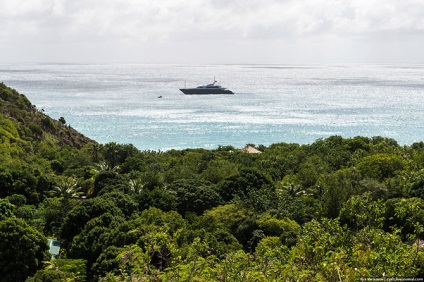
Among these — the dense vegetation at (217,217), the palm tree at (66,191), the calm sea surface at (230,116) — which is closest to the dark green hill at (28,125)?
the calm sea surface at (230,116)

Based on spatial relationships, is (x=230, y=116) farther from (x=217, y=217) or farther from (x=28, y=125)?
(x=217, y=217)

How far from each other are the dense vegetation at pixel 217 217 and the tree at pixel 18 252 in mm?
58

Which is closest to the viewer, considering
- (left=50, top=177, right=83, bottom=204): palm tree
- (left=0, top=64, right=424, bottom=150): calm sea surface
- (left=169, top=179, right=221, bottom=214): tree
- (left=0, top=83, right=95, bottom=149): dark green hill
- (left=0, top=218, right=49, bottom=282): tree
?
(left=0, top=218, right=49, bottom=282): tree

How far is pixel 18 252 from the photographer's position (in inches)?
1061

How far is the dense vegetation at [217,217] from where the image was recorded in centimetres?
1170

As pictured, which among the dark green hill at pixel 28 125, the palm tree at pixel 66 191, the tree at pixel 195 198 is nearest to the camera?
the tree at pixel 195 198

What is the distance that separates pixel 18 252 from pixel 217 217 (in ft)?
49.0

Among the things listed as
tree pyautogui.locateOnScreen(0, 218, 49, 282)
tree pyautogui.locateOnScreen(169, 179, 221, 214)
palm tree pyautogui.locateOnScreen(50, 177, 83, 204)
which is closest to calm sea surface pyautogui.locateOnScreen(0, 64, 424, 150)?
palm tree pyautogui.locateOnScreen(50, 177, 83, 204)

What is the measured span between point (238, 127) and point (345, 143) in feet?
168

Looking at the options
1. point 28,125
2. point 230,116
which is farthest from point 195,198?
point 230,116

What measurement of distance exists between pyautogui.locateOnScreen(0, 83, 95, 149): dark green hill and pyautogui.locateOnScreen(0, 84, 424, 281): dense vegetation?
11.2 metres

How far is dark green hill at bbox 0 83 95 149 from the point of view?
79.2 metres

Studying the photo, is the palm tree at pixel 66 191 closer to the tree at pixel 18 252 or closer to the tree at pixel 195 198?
the tree at pixel 195 198

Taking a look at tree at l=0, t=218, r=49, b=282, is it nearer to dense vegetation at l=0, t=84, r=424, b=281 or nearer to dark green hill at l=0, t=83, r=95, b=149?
dense vegetation at l=0, t=84, r=424, b=281
